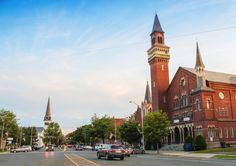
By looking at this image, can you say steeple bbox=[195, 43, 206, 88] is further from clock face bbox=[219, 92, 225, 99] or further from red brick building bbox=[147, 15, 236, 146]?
clock face bbox=[219, 92, 225, 99]

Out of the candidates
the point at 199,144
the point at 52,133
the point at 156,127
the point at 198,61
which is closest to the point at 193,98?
the point at 198,61

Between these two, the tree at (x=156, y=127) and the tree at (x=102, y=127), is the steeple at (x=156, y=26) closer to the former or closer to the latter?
the tree at (x=156, y=127)

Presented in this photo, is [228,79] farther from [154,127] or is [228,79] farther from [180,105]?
[154,127]

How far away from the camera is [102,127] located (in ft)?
303

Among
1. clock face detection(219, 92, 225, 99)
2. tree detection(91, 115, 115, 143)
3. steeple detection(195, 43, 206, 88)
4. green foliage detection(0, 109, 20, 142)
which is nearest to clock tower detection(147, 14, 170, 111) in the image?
steeple detection(195, 43, 206, 88)

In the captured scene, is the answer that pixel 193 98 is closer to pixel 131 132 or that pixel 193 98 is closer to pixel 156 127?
pixel 156 127

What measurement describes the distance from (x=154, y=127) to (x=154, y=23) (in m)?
36.3

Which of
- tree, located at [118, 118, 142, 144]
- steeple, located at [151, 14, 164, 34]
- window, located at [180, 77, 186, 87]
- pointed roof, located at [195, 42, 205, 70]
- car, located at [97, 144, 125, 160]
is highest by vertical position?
steeple, located at [151, 14, 164, 34]

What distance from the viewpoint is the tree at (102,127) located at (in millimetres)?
91938

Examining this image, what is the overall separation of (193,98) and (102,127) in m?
41.4

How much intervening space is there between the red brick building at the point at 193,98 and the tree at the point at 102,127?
85.3 ft

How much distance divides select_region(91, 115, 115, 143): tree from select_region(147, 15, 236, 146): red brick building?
25986 mm

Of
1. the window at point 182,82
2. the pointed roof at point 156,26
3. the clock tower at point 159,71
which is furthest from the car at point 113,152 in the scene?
the pointed roof at point 156,26

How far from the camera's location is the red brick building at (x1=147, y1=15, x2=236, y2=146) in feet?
184
